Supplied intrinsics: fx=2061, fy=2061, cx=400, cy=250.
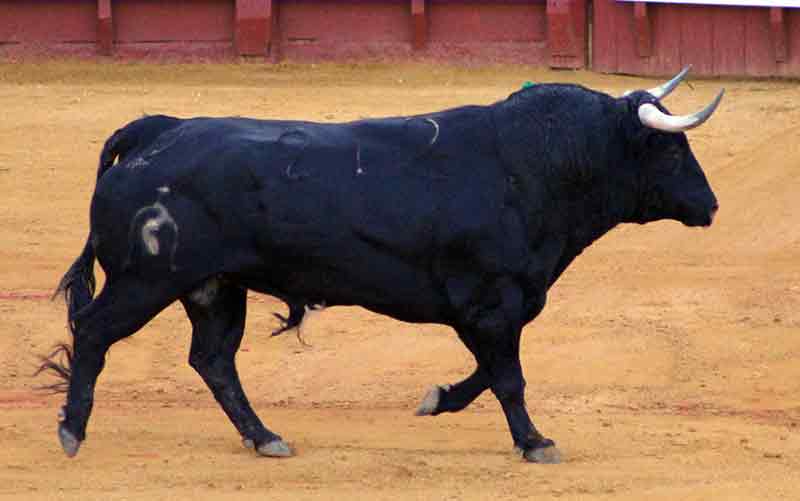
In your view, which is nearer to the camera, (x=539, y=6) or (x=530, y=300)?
(x=530, y=300)

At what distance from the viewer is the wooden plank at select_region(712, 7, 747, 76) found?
17344mm

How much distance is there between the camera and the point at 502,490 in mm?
8852

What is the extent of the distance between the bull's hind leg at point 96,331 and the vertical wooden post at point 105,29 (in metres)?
9.03

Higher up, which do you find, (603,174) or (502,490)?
(603,174)

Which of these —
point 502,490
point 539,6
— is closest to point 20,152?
point 539,6

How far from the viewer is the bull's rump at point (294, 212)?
914 centimetres

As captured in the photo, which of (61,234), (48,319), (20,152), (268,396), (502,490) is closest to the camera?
(502,490)

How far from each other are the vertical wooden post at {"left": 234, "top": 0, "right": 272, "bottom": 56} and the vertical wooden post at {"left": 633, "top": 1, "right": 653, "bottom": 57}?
3.19 meters

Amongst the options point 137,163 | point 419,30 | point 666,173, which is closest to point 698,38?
point 419,30

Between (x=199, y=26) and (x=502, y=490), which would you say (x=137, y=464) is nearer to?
(x=502, y=490)

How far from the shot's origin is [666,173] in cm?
960

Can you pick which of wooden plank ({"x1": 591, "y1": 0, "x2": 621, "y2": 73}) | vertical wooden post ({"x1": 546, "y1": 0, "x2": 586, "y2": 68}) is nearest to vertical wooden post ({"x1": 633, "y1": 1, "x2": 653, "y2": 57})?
wooden plank ({"x1": 591, "y1": 0, "x2": 621, "y2": 73})

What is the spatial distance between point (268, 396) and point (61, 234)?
12.2ft

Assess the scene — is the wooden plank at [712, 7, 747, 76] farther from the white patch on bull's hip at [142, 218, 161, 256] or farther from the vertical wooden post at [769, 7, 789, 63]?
the white patch on bull's hip at [142, 218, 161, 256]
